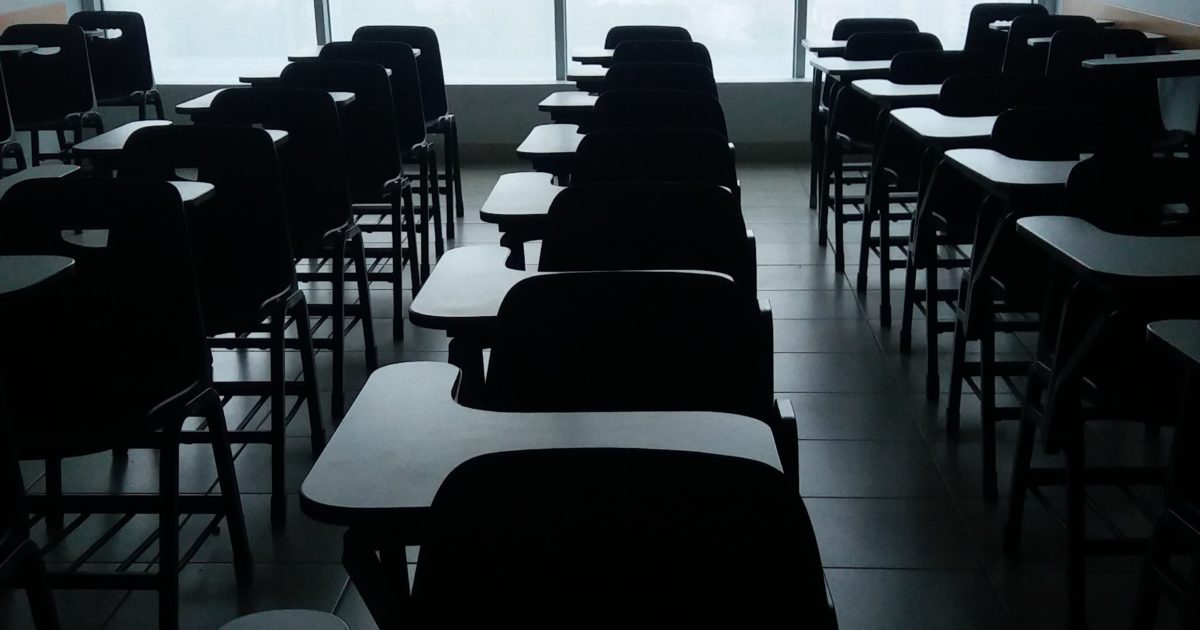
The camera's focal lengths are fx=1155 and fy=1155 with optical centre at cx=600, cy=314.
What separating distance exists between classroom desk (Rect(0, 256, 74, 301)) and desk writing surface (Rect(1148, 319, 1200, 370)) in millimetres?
1788

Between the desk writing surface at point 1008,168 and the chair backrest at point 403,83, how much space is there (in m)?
2.72

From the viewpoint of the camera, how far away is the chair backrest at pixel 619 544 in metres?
0.99

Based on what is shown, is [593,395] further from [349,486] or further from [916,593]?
[916,593]

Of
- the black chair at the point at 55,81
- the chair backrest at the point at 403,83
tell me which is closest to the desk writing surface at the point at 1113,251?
the chair backrest at the point at 403,83

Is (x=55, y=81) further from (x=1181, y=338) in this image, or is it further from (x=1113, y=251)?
(x=1181, y=338)

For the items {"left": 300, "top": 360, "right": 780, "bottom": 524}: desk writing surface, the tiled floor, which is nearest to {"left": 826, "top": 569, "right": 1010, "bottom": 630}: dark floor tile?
the tiled floor

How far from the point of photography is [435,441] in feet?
5.14

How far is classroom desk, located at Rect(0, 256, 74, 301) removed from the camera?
75.0 inches

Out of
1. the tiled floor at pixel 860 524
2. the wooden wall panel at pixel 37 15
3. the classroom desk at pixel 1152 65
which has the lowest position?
the tiled floor at pixel 860 524

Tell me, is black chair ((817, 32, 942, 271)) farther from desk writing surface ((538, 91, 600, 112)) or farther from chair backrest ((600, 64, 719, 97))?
desk writing surface ((538, 91, 600, 112))

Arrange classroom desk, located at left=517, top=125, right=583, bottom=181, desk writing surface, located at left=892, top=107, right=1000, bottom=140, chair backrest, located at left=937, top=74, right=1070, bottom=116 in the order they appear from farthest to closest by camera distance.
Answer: chair backrest, located at left=937, top=74, right=1070, bottom=116, classroom desk, located at left=517, top=125, right=583, bottom=181, desk writing surface, located at left=892, top=107, right=1000, bottom=140

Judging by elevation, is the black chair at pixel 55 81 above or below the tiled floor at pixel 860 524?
above

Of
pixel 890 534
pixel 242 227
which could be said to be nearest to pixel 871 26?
pixel 890 534

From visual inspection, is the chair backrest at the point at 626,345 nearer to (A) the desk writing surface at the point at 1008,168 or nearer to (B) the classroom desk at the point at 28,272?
(B) the classroom desk at the point at 28,272
